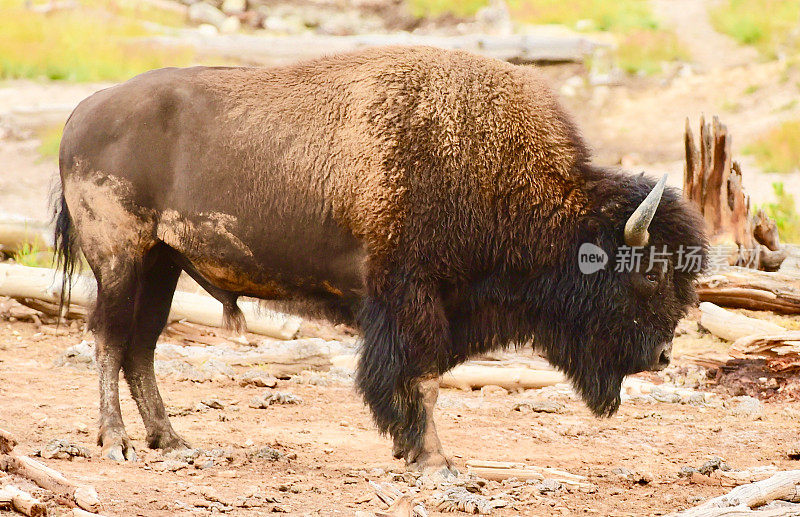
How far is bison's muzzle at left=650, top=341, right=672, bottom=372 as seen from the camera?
5.38 meters

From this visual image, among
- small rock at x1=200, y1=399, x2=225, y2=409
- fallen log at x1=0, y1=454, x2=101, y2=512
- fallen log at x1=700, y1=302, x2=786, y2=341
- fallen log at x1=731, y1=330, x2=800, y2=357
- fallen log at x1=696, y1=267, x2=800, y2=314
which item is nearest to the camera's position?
fallen log at x1=0, y1=454, x2=101, y2=512

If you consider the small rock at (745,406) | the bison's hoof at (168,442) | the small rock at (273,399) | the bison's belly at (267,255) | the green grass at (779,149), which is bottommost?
the small rock at (273,399)

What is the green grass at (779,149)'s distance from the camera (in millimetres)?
13695

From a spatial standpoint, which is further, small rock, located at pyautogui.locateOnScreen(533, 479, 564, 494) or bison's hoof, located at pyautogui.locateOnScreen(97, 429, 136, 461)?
bison's hoof, located at pyautogui.locateOnScreen(97, 429, 136, 461)

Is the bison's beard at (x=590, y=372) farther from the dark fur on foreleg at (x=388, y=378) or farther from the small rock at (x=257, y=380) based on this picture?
the small rock at (x=257, y=380)

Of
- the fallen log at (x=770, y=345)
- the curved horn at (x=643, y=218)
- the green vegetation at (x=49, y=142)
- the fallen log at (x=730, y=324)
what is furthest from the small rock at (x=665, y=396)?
the green vegetation at (x=49, y=142)

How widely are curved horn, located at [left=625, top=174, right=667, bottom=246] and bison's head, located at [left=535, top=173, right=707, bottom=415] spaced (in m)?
0.01

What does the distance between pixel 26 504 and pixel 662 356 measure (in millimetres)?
3318

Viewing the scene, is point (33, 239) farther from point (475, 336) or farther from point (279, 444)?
point (475, 336)

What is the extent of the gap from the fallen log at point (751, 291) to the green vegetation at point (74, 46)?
11011mm

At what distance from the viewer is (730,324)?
7809 mm

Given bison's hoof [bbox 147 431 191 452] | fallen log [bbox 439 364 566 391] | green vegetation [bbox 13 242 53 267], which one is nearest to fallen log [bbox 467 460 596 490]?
bison's hoof [bbox 147 431 191 452]

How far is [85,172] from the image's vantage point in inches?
216

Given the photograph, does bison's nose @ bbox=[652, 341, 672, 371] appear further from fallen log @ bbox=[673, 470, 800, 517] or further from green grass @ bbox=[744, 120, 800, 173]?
green grass @ bbox=[744, 120, 800, 173]
